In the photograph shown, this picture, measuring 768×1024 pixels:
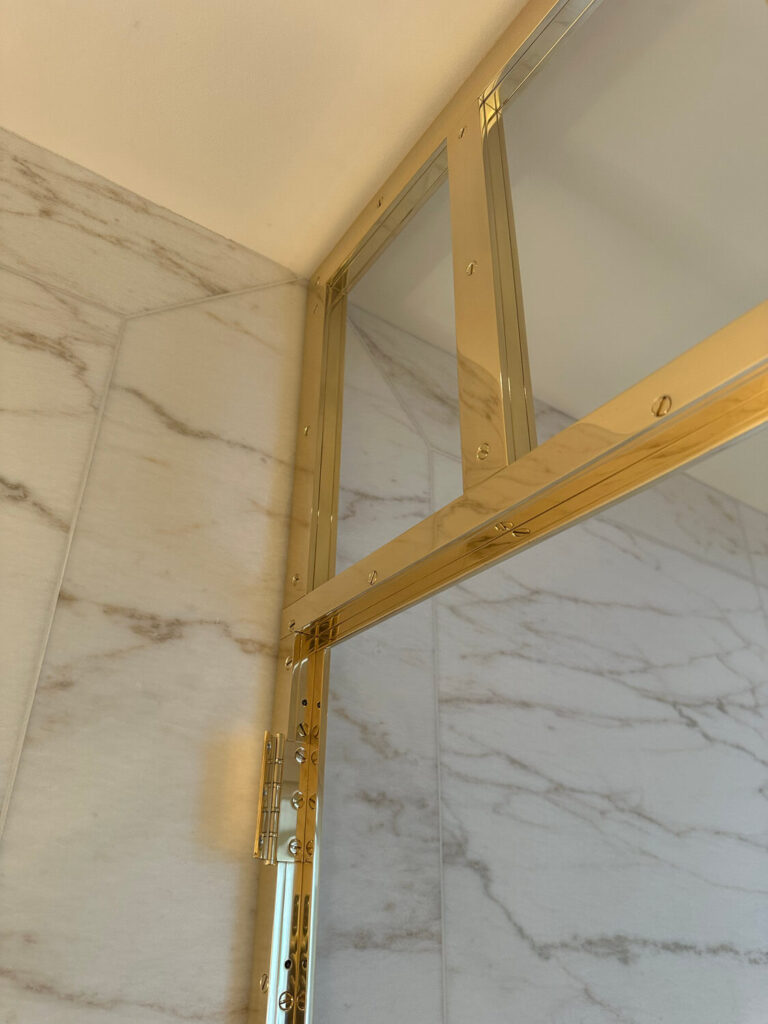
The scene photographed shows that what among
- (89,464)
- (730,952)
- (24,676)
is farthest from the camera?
(730,952)

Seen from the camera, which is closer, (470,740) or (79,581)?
(79,581)

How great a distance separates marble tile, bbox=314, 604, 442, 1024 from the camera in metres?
0.78

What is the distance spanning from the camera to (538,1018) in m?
0.88

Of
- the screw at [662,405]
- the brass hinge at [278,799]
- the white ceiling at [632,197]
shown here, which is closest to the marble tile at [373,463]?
the white ceiling at [632,197]

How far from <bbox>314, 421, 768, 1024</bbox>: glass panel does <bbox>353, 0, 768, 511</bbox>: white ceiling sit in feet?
0.57

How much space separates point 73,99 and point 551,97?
53 cm

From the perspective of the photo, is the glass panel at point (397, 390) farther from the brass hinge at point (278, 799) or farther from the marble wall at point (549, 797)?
the brass hinge at point (278, 799)

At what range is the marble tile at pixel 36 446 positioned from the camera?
0.74 m

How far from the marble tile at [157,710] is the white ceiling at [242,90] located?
18 cm

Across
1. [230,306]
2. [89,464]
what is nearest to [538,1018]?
[89,464]

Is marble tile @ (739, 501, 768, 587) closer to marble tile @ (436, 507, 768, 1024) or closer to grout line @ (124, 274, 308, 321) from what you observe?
marble tile @ (436, 507, 768, 1024)

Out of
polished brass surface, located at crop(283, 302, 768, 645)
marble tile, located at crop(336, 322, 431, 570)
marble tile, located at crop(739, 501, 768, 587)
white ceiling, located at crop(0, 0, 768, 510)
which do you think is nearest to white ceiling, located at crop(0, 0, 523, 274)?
white ceiling, located at crop(0, 0, 768, 510)

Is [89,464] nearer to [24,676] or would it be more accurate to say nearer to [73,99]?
[24,676]

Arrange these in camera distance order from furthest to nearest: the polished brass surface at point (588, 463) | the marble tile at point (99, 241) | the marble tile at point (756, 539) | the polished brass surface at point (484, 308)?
1. the marble tile at point (756, 539)
2. the marble tile at point (99, 241)
3. the polished brass surface at point (484, 308)
4. the polished brass surface at point (588, 463)
